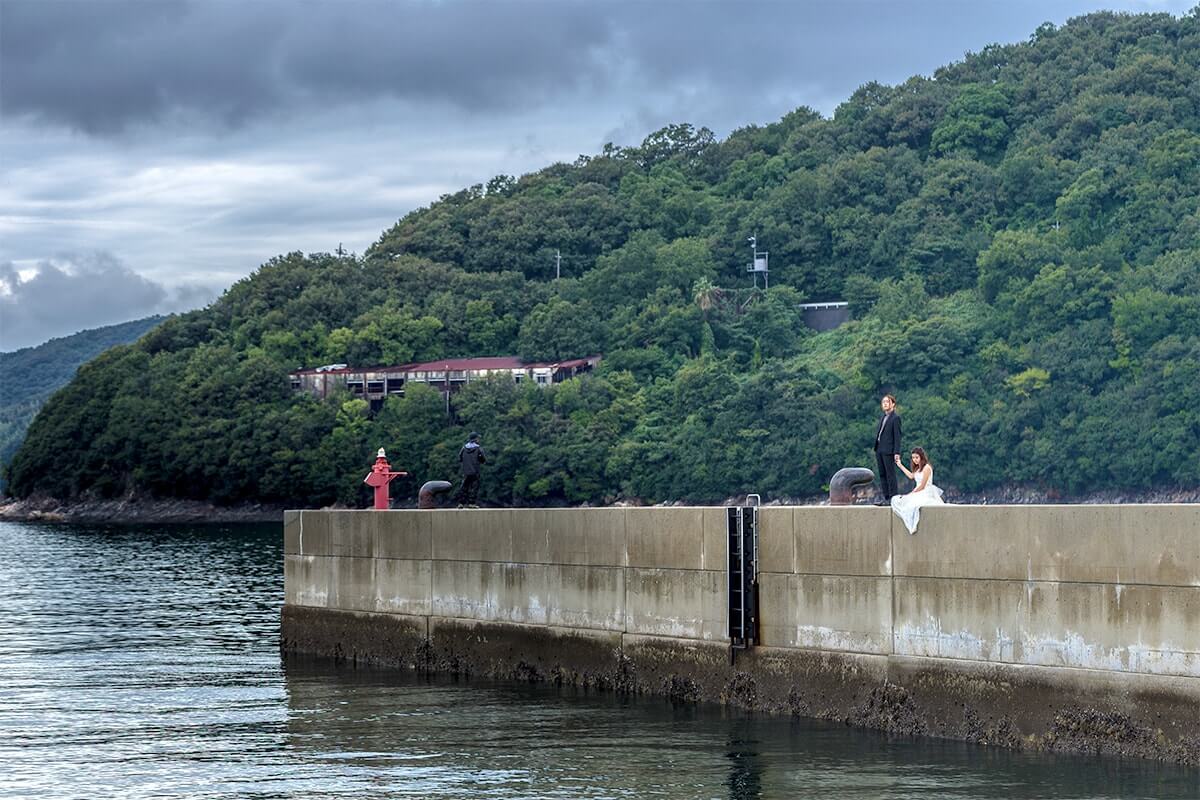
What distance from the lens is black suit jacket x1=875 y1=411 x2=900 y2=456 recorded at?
21.7 meters

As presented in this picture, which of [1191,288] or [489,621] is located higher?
[1191,288]

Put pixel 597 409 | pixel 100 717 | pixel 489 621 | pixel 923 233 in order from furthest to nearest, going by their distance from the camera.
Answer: pixel 923 233 → pixel 597 409 → pixel 489 621 → pixel 100 717

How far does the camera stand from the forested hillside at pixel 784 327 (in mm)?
141250

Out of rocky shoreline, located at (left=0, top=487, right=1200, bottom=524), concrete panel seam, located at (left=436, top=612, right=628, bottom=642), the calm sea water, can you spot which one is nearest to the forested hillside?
rocky shoreline, located at (left=0, top=487, right=1200, bottom=524)

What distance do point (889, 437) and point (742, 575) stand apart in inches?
108

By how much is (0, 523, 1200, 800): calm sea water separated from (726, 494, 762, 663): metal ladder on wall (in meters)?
0.98

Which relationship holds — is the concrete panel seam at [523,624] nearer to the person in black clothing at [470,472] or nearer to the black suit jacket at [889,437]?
the black suit jacket at [889,437]

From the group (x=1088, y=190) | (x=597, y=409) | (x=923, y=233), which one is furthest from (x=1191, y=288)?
(x=597, y=409)

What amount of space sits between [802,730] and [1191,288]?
130 metres

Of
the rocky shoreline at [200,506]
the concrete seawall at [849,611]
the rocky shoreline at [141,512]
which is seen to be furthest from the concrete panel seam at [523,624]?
the rocky shoreline at [141,512]

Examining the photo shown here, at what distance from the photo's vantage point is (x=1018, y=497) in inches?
5443

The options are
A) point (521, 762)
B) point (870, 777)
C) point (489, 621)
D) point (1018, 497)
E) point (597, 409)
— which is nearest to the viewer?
point (870, 777)

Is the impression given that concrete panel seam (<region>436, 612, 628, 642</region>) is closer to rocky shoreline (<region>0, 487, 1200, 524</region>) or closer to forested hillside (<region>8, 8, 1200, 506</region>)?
rocky shoreline (<region>0, 487, 1200, 524</region>)

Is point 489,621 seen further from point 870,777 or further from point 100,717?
point 870,777
